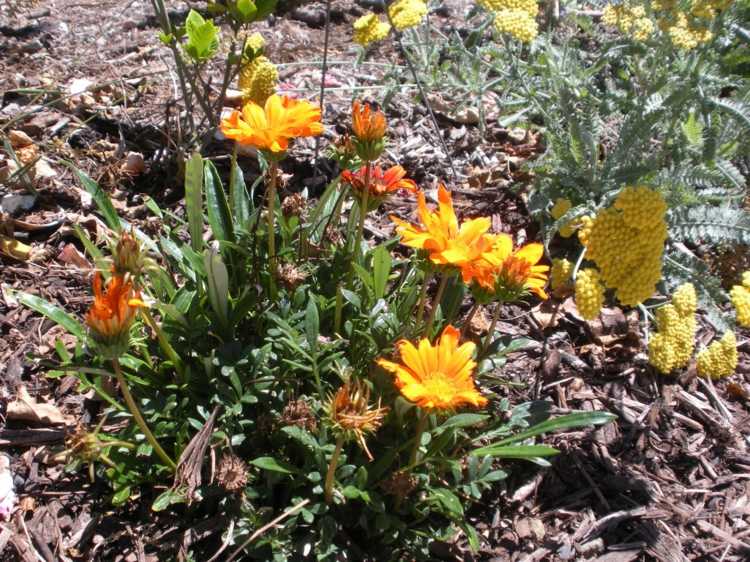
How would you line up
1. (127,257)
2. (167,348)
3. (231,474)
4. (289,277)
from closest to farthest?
(127,257) → (231,474) → (167,348) → (289,277)

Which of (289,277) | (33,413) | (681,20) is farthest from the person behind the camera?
(681,20)

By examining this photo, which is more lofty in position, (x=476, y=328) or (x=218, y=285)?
(x=218, y=285)

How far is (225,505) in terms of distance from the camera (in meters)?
1.73

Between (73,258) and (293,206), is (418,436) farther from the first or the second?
(73,258)

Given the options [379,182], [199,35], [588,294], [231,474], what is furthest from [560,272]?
[199,35]

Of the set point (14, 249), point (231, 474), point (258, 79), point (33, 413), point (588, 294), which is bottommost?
point (33, 413)

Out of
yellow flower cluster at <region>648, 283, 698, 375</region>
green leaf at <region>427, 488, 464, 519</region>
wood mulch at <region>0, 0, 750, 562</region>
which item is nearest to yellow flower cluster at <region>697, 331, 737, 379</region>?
yellow flower cluster at <region>648, 283, 698, 375</region>

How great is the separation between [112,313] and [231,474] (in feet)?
1.56

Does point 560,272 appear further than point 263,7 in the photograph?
Yes

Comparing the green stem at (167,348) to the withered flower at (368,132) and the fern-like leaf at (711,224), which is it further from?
the fern-like leaf at (711,224)

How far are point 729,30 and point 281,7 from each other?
2288mm

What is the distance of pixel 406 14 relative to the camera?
8.66ft

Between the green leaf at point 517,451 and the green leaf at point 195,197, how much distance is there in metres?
0.95

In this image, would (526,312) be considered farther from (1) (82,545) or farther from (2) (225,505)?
(1) (82,545)
